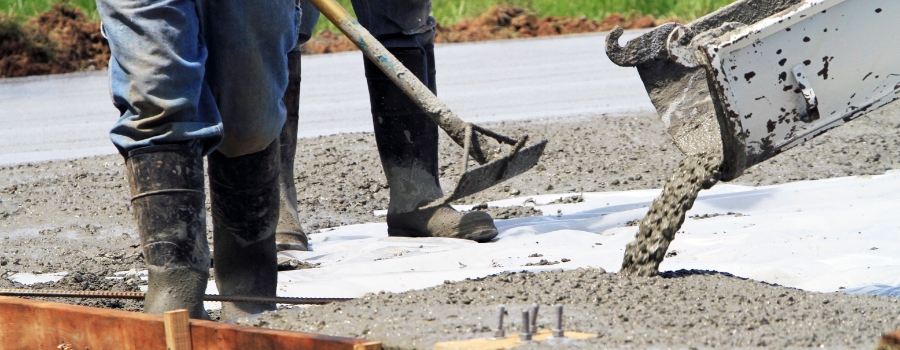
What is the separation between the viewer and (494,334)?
1.70 m

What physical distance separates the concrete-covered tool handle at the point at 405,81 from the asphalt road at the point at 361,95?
2.57 metres

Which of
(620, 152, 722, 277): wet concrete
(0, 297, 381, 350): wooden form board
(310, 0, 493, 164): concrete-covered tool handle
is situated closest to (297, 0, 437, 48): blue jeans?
(310, 0, 493, 164): concrete-covered tool handle

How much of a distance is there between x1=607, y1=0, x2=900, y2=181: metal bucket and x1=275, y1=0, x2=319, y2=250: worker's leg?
1157 mm

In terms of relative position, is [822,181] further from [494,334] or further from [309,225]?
[494,334]

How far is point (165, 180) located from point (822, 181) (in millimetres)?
2583

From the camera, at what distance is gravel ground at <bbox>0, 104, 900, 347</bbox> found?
9.55 feet

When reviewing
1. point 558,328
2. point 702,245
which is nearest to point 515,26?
point 702,245

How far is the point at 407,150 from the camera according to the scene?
11.0ft

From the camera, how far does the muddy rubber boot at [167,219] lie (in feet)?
6.53

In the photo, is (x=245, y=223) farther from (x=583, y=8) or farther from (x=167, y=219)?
(x=583, y=8)

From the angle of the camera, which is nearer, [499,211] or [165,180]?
[165,180]

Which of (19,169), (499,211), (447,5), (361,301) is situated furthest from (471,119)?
(447,5)

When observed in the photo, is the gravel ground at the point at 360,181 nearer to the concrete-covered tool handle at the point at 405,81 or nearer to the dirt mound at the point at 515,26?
the concrete-covered tool handle at the point at 405,81

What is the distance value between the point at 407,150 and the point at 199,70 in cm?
139
